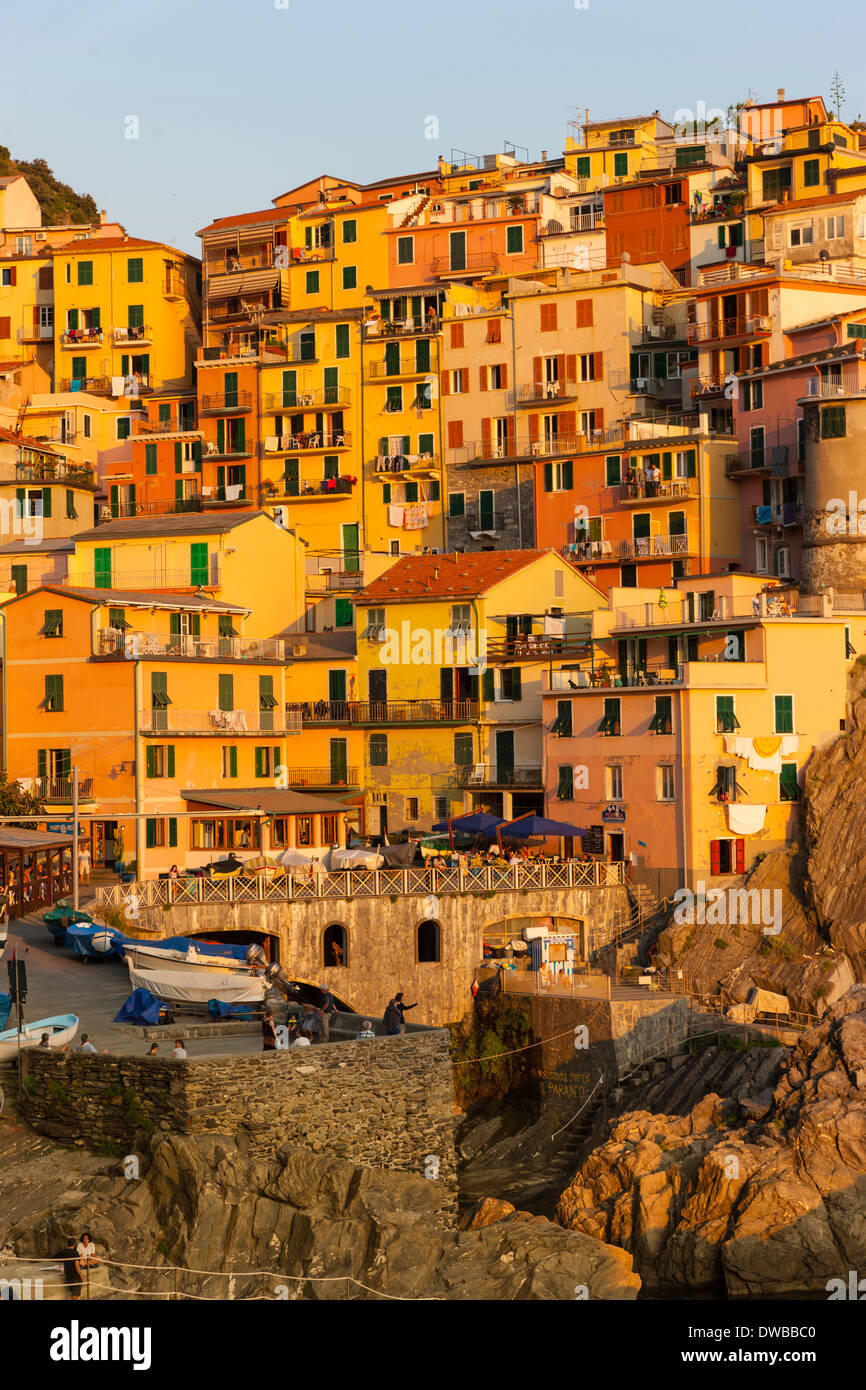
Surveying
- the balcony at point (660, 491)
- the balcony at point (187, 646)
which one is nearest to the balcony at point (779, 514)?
the balcony at point (660, 491)

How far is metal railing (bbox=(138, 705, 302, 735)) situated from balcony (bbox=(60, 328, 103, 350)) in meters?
35.9

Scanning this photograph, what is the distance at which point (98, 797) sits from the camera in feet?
209

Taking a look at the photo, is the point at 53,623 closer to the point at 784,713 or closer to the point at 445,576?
the point at 445,576

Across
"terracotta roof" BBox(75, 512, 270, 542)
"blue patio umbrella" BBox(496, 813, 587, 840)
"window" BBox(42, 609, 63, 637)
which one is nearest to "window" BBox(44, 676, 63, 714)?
"window" BBox(42, 609, 63, 637)

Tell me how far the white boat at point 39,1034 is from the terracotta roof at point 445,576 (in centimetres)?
→ 3572

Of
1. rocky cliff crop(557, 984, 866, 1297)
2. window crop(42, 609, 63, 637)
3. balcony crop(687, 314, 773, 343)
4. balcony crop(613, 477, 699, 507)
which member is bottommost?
rocky cliff crop(557, 984, 866, 1297)

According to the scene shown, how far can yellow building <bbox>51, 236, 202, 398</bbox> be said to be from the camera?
100500mm

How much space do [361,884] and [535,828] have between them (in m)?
7.24

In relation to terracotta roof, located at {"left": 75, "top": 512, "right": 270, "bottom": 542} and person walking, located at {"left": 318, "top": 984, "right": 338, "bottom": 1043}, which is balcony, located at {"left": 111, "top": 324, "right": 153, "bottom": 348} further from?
person walking, located at {"left": 318, "top": 984, "right": 338, "bottom": 1043}

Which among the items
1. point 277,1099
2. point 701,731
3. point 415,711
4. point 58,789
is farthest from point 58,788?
point 277,1099

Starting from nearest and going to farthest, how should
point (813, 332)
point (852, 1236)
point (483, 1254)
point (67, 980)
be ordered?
point (483, 1254) → point (852, 1236) → point (67, 980) → point (813, 332)

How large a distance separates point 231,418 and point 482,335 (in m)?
13.0
